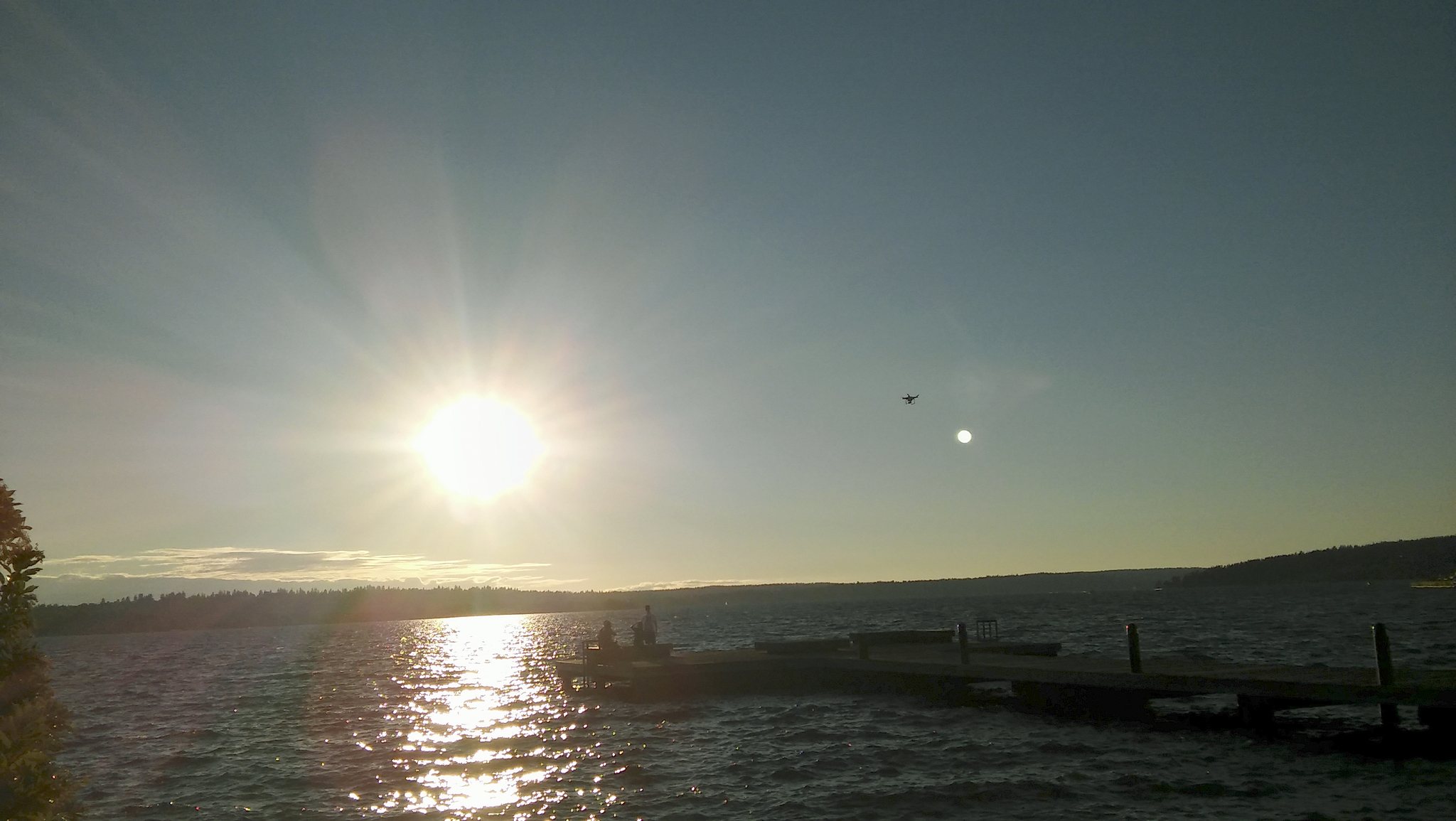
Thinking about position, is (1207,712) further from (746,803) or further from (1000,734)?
(746,803)

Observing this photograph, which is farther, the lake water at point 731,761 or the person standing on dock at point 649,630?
the person standing on dock at point 649,630

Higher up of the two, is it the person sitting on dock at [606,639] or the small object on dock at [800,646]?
the person sitting on dock at [606,639]

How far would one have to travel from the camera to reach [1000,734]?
24688 millimetres

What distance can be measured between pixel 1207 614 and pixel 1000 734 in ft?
294

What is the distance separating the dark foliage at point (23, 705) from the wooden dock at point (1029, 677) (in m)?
21.5

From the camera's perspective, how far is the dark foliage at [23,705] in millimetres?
8875

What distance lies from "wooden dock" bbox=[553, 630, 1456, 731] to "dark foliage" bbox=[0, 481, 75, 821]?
70.5 ft

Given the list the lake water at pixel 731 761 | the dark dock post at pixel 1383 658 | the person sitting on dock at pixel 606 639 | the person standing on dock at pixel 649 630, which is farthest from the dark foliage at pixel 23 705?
the person standing on dock at pixel 649 630

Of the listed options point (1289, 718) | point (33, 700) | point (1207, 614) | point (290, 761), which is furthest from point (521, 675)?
point (1207, 614)

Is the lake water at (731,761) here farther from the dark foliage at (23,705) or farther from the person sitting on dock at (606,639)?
the dark foliage at (23,705)

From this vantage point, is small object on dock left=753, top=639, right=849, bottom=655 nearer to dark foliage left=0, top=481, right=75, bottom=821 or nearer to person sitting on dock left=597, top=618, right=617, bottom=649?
person sitting on dock left=597, top=618, right=617, bottom=649

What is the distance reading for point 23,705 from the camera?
9.05 m

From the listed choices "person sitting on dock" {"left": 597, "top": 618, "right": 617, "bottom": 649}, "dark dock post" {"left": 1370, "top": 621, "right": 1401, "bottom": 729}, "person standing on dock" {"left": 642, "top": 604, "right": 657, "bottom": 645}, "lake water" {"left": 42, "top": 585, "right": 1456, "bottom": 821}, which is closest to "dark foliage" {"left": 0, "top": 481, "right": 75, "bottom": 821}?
"lake water" {"left": 42, "top": 585, "right": 1456, "bottom": 821}

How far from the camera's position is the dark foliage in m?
8.88
